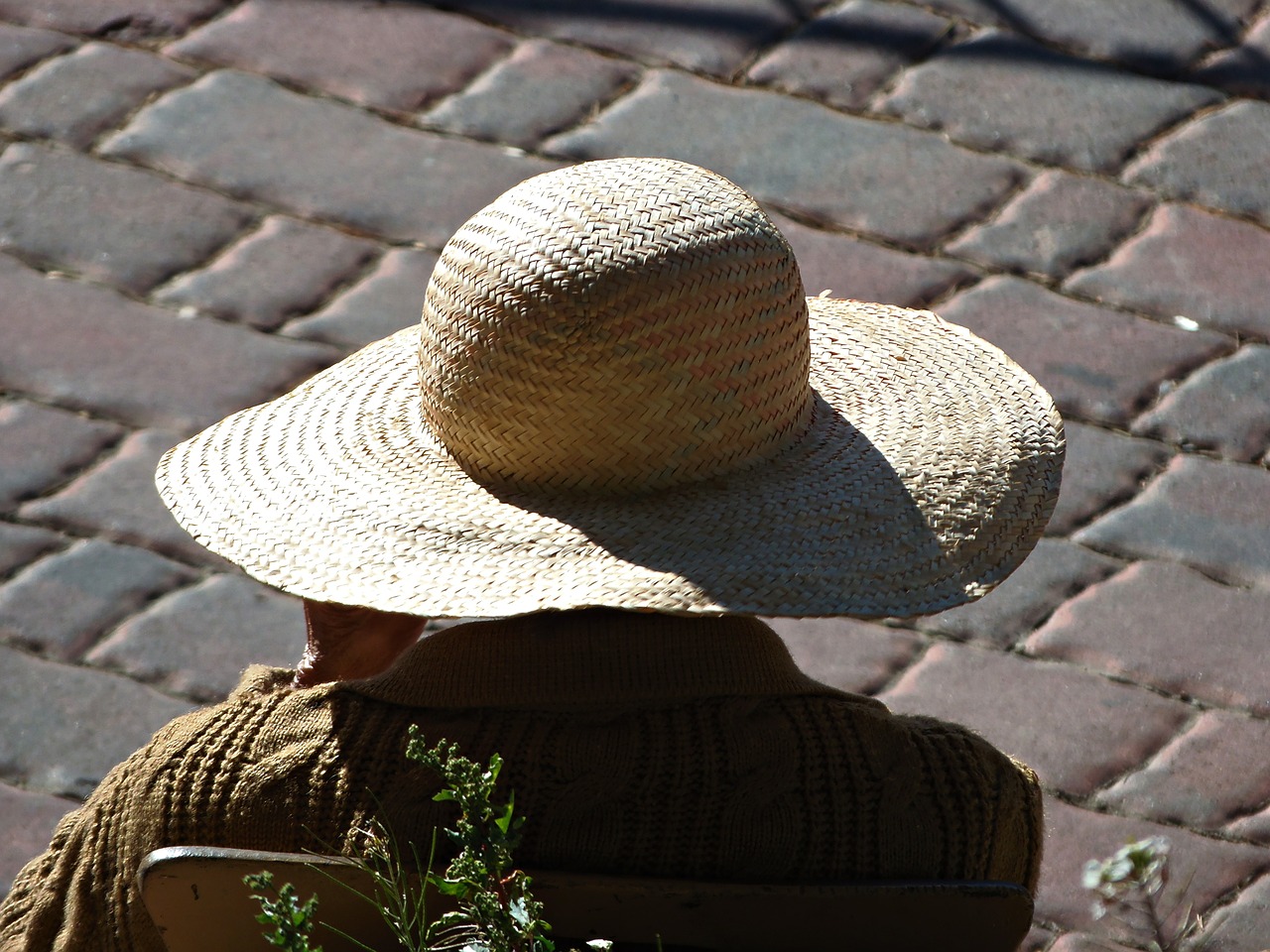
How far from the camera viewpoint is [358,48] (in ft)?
14.1

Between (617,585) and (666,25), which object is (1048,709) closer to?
(617,585)

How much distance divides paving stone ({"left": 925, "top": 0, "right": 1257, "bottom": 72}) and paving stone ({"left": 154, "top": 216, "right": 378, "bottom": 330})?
181 centimetres

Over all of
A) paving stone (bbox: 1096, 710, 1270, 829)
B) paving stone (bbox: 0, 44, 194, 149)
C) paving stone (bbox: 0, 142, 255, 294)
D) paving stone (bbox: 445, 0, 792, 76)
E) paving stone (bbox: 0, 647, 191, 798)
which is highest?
paving stone (bbox: 445, 0, 792, 76)

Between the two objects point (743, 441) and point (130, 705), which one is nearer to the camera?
point (743, 441)

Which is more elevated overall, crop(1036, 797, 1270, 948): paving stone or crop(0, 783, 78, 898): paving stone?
crop(1036, 797, 1270, 948): paving stone

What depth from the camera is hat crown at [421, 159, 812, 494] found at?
156 centimetres

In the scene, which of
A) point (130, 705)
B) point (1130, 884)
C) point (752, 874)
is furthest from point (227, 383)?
point (1130, 884)

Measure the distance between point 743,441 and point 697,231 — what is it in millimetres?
221

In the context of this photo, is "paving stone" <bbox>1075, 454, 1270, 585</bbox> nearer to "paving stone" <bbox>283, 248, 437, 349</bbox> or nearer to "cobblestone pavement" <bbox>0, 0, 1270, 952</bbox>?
"cobblestone pavement" <bbox>0, 0, 1270, 952</bbox>

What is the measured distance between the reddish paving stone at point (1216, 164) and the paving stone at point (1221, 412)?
559mm

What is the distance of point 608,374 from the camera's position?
1.58 m

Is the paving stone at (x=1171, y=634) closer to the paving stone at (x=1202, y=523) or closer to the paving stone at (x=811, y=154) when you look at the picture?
the paving stone at (x=1202, y=523)

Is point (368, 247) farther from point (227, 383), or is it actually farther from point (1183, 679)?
point (1183, 679)

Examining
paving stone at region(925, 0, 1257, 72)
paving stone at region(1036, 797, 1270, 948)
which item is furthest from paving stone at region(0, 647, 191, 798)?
paving stone at region(925, 0, 1257, 72)
